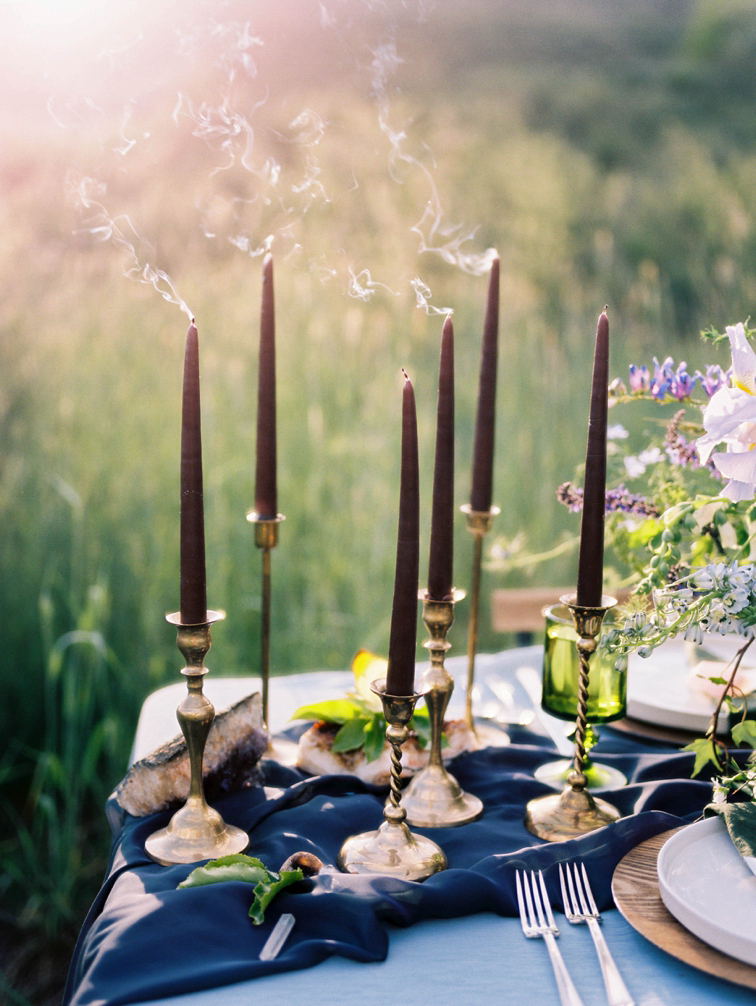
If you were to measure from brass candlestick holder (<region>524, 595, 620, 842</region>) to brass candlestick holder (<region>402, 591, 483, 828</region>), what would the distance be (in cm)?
6

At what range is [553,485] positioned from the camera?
2377mm

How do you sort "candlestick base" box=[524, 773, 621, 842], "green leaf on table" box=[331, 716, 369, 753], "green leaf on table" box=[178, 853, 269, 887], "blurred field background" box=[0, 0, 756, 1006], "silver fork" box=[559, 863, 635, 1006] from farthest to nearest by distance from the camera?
"blurred field background" box=[0, 0, 756, 1006] → "green leaf on table" box=[331, 716, 369, 753] → "candlestick base" box=[524, 773, 621, 842] → "green leaf on table" box=[178, 853, 269, 887] → "silver fork" box=[559, 863, 635, 1006]

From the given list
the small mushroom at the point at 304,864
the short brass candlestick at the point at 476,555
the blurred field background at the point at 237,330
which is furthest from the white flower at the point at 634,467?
the blurred field background at the point at 237,330

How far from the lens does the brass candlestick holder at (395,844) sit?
67 cm

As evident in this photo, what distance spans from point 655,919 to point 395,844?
20 centimetres

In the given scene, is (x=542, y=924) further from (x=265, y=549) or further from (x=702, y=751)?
(x=265, y=549)

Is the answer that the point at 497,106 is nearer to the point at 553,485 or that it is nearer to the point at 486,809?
the point at 553,485

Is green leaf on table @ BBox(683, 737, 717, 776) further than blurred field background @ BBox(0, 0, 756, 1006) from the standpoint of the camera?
No

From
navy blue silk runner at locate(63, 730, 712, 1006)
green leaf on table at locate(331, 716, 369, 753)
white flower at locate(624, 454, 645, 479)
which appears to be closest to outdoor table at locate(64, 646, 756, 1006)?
navy blue silk runner at locate(63, 730, 712, 1006)

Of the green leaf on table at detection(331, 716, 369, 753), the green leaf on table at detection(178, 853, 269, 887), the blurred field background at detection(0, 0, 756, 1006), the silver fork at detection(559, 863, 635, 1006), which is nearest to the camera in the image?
the silver fork at detection(559, 863, 635, 1006)

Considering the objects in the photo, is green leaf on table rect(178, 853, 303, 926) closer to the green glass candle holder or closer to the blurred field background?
the green glass candle holder

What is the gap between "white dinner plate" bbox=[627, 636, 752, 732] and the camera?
0.96 m

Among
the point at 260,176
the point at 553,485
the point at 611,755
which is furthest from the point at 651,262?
the point at 611,755

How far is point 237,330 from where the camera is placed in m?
2.28
